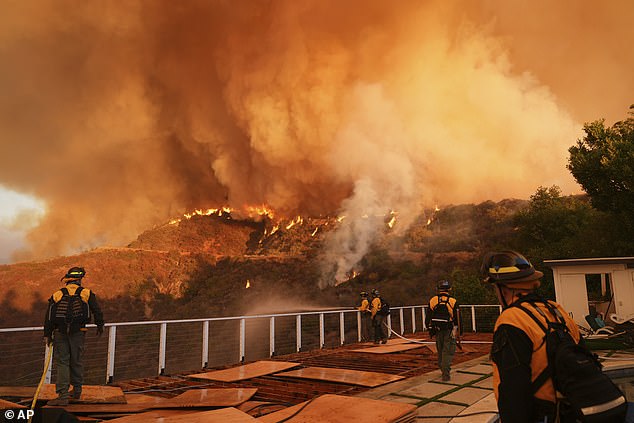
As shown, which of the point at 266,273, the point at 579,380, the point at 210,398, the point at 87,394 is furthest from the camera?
the point at 266,273

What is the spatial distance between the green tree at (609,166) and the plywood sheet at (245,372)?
21.0 metres

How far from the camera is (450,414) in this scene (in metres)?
4.92

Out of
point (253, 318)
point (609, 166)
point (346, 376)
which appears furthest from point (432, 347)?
point (609, 166)

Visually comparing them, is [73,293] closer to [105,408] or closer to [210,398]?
[105,408]

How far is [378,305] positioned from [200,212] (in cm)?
8819

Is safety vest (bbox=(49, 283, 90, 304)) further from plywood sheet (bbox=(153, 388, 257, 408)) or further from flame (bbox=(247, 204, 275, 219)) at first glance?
flame (bbox=(247, 204, 275, 219))

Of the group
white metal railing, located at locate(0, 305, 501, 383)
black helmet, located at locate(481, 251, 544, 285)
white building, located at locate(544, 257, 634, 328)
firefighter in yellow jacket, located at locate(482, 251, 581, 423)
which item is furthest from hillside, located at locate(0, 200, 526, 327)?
firefighter in yellow jacket, located at locate(482, 251, 581, 423)

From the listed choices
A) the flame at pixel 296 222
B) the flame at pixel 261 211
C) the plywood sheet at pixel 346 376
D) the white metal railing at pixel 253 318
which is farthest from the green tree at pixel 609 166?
the flame at pixel 261 211

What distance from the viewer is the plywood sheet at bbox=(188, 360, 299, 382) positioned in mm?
7696

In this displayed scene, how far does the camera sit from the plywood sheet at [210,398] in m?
5.20

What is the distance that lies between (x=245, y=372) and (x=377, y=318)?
6.32 meters

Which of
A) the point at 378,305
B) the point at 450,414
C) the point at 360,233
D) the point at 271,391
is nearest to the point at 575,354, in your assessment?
the point at 450,414

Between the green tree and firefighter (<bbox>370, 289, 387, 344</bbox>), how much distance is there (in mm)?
16230

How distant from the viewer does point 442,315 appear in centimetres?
739
